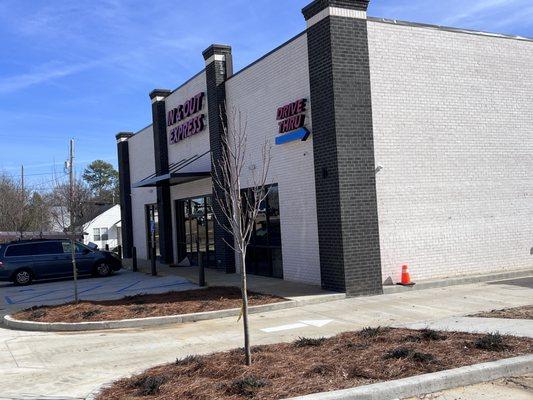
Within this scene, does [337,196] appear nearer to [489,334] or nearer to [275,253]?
[275,253]

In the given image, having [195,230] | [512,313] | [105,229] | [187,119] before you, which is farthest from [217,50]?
[105,229]

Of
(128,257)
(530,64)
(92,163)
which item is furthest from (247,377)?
(92,163)

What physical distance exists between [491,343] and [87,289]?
13.4 meters

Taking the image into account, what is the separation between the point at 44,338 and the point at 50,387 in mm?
3714

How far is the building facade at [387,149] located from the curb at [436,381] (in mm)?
6186

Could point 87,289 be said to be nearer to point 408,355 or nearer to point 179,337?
point 179,337

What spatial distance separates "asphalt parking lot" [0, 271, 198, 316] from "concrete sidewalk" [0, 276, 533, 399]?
13.4ft

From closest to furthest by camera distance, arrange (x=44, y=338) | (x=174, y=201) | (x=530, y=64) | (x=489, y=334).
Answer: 1. (x=489, y=334)
2. (x=44, y=338)
3. (x=530, y=64)
4. (x=174, y=201)

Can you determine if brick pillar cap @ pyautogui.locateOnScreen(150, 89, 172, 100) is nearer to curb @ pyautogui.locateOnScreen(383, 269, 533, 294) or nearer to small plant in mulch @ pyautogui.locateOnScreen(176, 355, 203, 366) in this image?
curb @ pyautogui.locateOnScreen(383, 269, 533, 294)

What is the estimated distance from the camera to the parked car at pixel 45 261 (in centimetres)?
2020

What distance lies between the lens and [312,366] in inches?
251

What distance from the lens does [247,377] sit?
5961 millimetres

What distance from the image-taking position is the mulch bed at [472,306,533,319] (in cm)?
899

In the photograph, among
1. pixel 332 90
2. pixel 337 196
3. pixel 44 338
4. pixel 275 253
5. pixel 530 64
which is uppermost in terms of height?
pixel 530 64
